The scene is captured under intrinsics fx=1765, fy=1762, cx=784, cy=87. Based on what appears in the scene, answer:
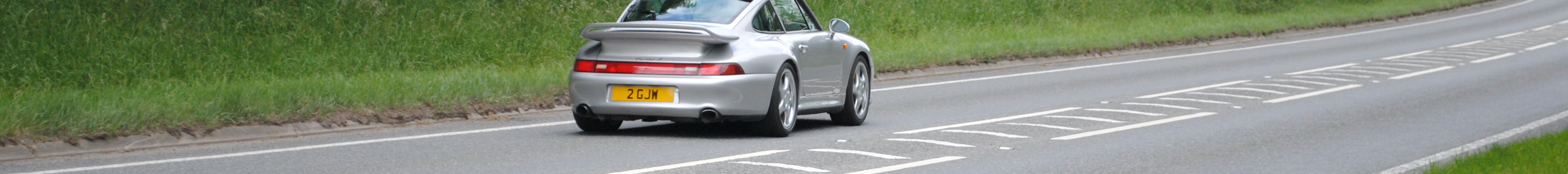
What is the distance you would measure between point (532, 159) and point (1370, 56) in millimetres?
15037

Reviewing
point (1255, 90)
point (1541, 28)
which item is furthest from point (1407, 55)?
point (1541, 28)

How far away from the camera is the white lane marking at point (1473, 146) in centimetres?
873

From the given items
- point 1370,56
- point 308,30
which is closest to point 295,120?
point 308,30

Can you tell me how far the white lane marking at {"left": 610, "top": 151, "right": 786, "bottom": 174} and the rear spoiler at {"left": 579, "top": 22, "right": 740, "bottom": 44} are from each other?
2.71ft

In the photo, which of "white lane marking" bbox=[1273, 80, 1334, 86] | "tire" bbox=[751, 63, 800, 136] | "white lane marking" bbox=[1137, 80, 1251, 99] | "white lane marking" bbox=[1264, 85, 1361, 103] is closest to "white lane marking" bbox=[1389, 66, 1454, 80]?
"white lane marking" bbox=[1273, 80, 1334, 86]

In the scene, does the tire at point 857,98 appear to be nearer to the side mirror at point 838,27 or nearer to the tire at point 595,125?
the side mirror at point 838,27

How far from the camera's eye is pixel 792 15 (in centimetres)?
1088

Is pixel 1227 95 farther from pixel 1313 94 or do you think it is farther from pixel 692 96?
pixel 692 96

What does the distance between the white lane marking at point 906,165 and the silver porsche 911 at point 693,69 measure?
132 cm

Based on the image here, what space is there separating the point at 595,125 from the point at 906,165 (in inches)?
106

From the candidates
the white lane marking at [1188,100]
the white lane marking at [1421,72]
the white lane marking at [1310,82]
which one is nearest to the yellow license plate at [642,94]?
the white lane marking at [1188,100]

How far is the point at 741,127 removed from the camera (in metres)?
10.7

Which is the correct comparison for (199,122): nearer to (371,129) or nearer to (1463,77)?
(371,129)

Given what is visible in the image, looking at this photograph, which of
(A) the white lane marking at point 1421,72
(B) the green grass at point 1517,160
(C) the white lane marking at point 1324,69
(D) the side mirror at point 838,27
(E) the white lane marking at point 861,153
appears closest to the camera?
(B) the green grass at point 1517,160
